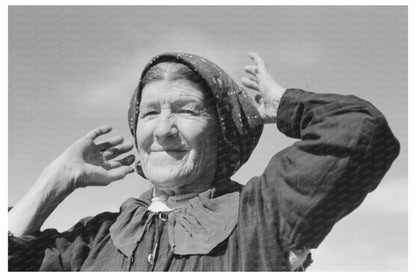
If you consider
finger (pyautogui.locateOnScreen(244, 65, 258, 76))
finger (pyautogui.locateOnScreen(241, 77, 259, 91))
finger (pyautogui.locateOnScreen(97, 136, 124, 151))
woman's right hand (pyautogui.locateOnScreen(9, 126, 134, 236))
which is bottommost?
woman's right hand (pyautogui.locateOnScreen(9, 126, 134, 236))

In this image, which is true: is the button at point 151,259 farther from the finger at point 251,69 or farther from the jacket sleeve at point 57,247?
the finger at point 251,69

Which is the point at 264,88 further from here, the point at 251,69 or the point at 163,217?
the point at 163,217

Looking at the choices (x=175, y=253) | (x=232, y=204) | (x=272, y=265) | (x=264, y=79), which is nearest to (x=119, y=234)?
(x=175, y=253)

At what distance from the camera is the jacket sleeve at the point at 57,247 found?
8.71 ft

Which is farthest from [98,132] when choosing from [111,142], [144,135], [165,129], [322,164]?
[322,164]

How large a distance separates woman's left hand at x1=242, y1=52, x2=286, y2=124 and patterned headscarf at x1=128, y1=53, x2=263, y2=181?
46 mm

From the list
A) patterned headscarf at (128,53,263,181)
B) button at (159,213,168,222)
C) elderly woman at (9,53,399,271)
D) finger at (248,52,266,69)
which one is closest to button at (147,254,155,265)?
elderly woman at (9,53,399,271)

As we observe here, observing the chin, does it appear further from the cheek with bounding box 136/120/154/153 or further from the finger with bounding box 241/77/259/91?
the finger with bounding box 241/77/259/91

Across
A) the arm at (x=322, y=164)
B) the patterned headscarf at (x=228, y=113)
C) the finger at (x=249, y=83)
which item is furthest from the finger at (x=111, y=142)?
the arm at (x=322, y=164)

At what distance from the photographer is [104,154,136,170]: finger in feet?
9.60

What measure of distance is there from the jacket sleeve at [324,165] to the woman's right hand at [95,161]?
2.35 ft

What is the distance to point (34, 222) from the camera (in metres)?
2.73

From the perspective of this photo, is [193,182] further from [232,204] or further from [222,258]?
[222,258]

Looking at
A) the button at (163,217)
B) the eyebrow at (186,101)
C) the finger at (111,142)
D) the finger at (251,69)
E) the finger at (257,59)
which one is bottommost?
the button at (163,217)
